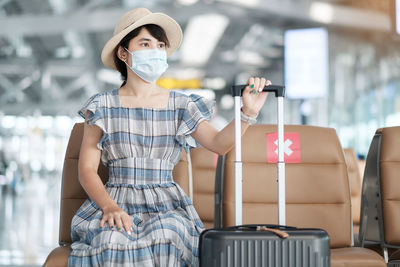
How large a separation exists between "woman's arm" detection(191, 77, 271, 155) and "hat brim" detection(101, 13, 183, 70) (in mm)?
448

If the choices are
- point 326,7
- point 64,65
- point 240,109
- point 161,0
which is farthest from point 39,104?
point 240,109

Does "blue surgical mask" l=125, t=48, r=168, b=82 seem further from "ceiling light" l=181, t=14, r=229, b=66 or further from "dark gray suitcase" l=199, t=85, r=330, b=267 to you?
"ceiling light" l=181, t=14, r=229, b=66

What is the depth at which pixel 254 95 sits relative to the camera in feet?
6.37

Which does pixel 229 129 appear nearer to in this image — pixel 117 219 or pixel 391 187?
pixel 117 219

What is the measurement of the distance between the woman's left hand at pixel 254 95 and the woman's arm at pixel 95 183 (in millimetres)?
591

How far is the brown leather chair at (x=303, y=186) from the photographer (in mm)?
2539

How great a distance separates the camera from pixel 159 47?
2.29 metres

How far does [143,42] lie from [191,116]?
0.38 meters

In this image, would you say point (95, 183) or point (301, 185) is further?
point (301, 185)

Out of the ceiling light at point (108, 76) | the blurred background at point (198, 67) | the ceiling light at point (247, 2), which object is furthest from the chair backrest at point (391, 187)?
the ceiling light at point (108, 76)

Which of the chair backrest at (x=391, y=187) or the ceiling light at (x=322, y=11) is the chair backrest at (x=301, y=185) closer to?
the chair backrest at (x=391, y=187)

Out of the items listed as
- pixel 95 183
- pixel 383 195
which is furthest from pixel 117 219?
pixel 383 195

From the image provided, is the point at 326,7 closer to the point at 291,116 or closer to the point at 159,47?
the point at 291,116

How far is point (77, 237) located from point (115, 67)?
80 centimetres
